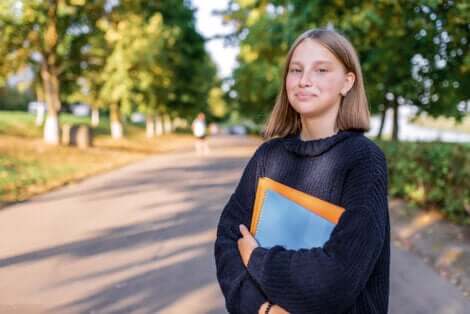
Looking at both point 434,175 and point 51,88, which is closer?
point 434,175

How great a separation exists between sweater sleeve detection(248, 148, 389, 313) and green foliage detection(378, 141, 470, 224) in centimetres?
613

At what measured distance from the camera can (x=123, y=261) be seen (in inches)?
223

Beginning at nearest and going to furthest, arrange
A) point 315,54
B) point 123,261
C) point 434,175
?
point 315,54, point 123,261, point 434,175

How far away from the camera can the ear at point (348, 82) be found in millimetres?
1708

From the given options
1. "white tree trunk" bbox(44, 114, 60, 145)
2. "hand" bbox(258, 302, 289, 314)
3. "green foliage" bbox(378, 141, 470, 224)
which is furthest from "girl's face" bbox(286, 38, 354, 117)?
"white tree trunk" bbox(44, 114, 60, 145)

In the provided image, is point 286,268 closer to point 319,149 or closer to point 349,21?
point 319,149

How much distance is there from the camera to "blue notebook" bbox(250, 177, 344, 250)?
1.52 metres

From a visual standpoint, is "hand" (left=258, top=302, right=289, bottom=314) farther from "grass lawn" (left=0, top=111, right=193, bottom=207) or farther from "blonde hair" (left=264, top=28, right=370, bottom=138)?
"grass lawn" (left=0, top=111, right=193, bottom=207)

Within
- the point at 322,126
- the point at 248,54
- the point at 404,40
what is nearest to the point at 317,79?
the point at 322,126

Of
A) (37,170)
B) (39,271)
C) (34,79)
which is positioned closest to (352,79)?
(39,271)

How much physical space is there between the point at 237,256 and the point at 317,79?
0.68 m

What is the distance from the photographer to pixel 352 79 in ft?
5.64

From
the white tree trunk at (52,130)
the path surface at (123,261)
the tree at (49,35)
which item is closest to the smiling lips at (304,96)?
the path surface at (123,261)

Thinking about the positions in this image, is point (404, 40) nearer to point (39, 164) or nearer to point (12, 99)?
point (39, 164)
